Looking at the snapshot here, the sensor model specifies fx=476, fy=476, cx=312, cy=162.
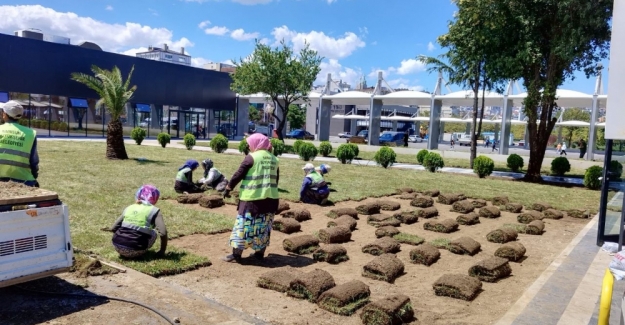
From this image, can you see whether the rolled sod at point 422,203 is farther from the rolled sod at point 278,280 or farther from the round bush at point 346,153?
the round bush at point 346,153

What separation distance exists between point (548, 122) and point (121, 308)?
62.4 feet

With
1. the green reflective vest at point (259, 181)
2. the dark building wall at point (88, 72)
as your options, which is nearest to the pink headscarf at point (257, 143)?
the green reflective vest at point (259, 181)

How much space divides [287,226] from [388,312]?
390cm

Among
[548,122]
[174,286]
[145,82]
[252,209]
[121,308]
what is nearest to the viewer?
[121,308]

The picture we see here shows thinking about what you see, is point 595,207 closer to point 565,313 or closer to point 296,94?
point 565,313

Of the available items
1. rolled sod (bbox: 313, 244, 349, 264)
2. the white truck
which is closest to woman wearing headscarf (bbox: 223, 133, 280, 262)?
rolled sod (bbox: 313, 244, 349, 264)

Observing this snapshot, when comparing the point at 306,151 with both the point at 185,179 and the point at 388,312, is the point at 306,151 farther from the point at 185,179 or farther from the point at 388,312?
the point at 388,312

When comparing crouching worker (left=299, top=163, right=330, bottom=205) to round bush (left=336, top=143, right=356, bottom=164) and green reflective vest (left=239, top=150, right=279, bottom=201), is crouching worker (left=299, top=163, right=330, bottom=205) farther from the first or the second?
round bush (left=336, top=143, right=356, bottom=164)

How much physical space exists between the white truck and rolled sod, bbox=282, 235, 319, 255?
10.2 feet

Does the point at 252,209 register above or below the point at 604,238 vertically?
above

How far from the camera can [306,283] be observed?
5012 millimetres

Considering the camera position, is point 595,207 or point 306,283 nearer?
point 306,283

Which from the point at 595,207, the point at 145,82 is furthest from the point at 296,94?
the point at 595,207

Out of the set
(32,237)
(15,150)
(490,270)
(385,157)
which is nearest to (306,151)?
(385,157)
